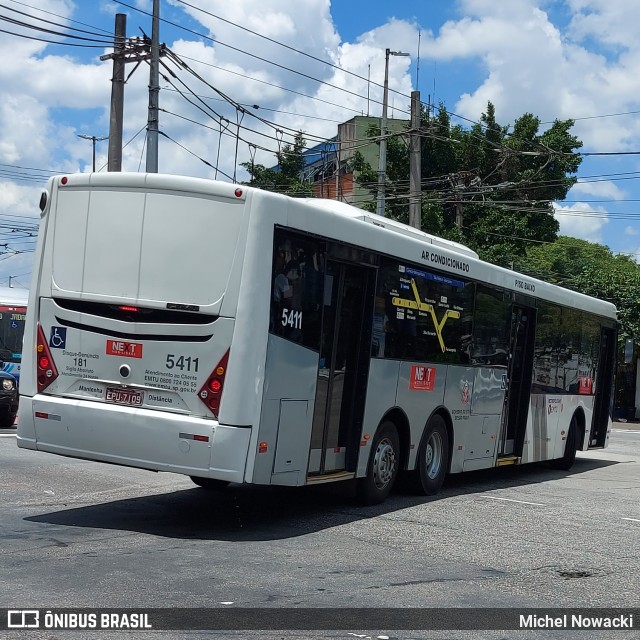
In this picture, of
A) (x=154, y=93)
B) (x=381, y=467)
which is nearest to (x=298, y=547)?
(x=381, y=467)

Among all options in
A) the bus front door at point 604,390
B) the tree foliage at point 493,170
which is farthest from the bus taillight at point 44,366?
the tree foliage at point 493,170

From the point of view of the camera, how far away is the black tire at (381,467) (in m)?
11.8

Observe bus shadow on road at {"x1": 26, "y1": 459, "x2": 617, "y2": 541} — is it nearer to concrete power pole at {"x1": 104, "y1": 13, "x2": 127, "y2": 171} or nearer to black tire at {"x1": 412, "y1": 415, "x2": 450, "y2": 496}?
black tire at {"x1": 412, "y1": 415, "x2": 450, "y2": 496}

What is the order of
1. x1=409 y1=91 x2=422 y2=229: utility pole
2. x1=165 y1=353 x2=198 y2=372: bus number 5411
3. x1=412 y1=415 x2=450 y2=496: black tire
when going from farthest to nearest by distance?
x1=409 y1=91 x2=422 y2=229: utility pole → x1=412 y1=415 x2=450 y2=496: black tire → x1=165 y1=353 x2=198 y2=372: bus number 5411

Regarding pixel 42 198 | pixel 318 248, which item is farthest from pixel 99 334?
pixel 318 248

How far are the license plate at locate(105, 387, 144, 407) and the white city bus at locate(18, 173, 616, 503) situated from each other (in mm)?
13

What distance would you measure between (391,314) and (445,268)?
1631 millimetres

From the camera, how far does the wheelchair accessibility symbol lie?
10094 millimetres

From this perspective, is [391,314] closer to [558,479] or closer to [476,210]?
[558,479]

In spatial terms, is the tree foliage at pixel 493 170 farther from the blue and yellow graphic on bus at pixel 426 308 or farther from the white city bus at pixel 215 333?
the white city bus at pixel 215 333

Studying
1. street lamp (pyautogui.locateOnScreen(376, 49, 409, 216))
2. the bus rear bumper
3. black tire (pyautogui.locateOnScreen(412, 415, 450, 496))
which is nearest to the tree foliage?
street lamp (pyautogui.locateOnScreen(376, 49, 409, 216))

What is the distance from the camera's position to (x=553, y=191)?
148 feet

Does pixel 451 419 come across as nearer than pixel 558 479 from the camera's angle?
Yes

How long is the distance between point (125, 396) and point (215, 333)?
1.08m
